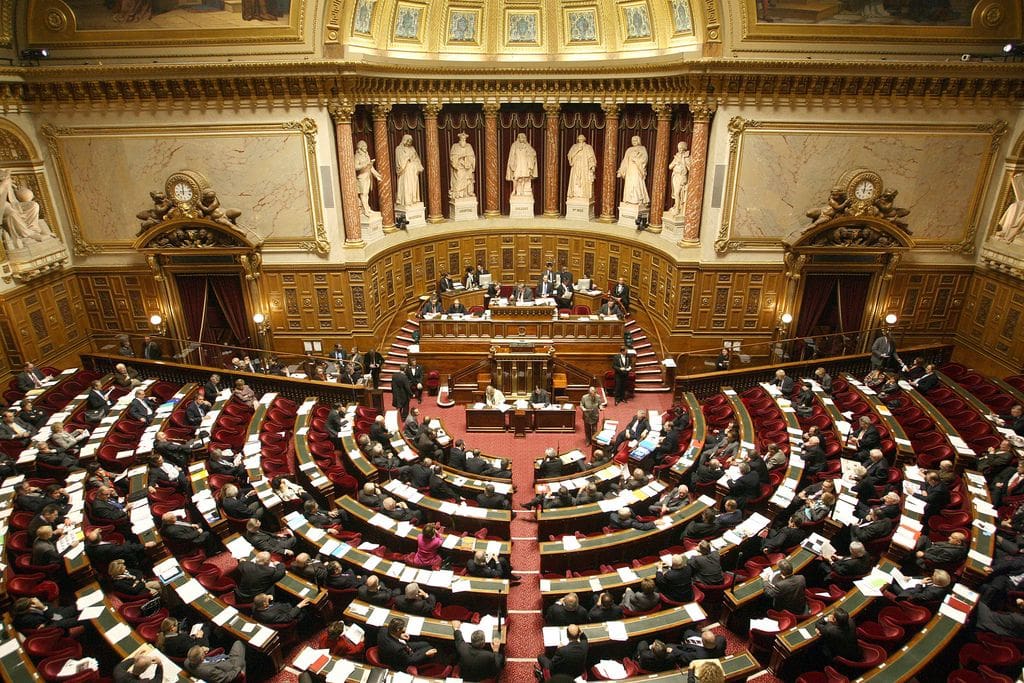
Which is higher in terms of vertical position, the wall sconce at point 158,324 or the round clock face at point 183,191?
the round clock face at point 183,191

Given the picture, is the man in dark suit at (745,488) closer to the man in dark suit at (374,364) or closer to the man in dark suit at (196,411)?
the man in dark suit at (374,364)

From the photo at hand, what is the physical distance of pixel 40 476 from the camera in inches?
511

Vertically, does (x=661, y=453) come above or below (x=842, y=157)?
below

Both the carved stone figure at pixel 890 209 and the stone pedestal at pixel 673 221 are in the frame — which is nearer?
the carved stone figure at pixel 890 209

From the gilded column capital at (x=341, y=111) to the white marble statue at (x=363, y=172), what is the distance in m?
2.14

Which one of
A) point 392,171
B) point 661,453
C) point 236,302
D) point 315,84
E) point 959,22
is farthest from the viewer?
point 392,171

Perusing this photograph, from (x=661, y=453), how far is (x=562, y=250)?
1147 centimetres

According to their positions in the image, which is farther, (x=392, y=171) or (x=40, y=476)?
(x=392, y=171)

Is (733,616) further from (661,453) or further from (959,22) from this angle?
(959,22)

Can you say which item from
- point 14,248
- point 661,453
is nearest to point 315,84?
point 14,248

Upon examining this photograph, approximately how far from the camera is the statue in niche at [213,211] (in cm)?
1803

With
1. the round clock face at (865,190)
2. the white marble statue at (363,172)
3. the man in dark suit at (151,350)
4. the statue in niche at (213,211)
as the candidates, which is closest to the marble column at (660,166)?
the round clock face at (865,190)

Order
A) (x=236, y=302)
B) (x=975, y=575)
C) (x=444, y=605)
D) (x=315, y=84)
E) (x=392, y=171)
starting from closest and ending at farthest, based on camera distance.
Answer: (x=975, y=575) < (x=444, y=605) < (x=315, y=84) < (x=236, y=302) < (x=392, y=171)

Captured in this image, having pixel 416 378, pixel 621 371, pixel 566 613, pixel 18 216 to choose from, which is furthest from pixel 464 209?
pixel 566 613
